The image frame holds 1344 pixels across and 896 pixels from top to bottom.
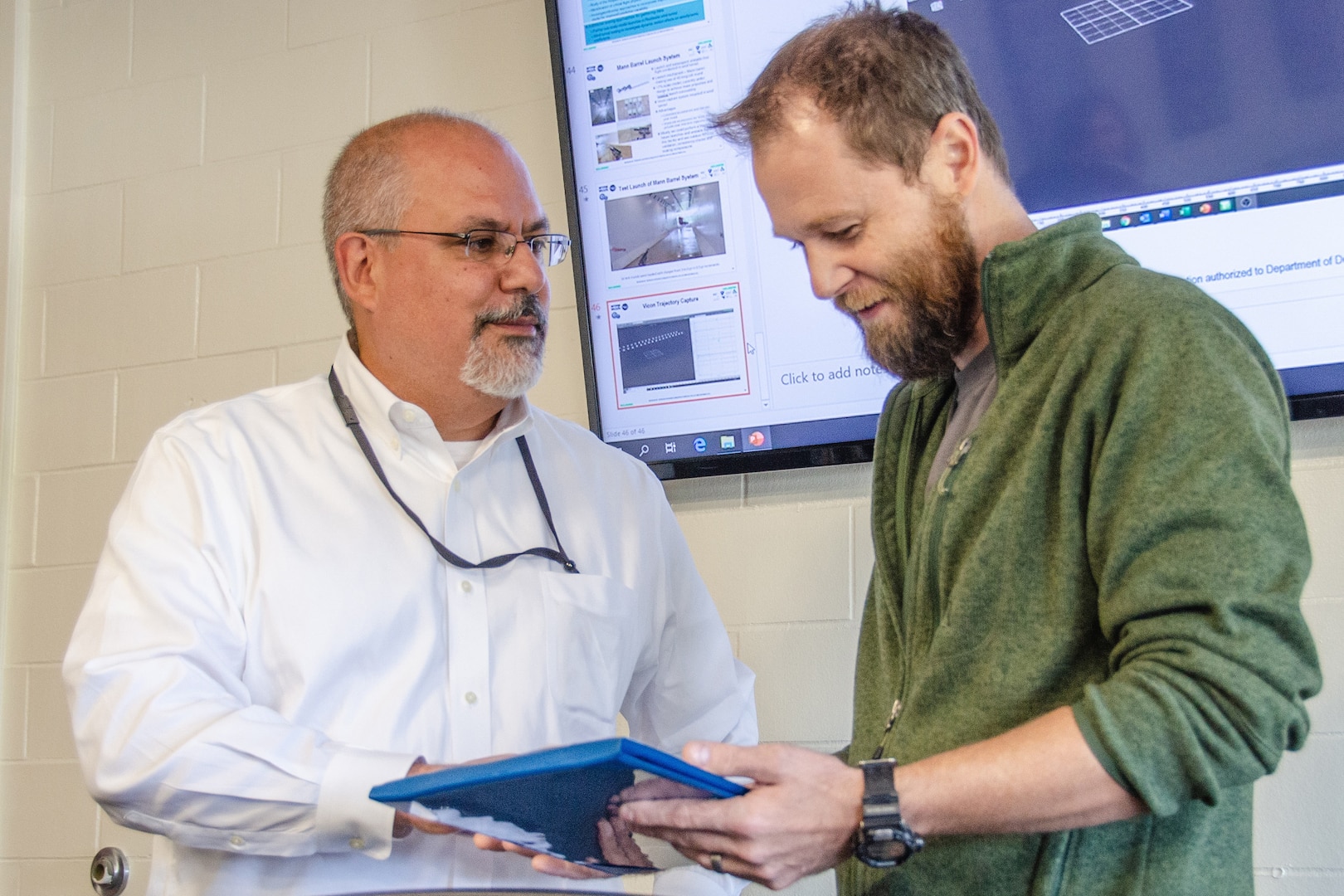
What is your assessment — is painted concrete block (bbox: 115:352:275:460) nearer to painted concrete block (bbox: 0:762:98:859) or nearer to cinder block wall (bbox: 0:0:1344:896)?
cinder block wall (bbox: 0:0:1344:896)

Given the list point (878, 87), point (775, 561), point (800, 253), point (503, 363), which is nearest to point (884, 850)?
→ point (878, 87)

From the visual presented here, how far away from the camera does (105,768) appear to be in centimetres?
138

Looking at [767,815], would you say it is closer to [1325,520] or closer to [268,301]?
[1325,520]

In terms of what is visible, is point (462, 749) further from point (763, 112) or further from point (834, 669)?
point (763, 112)

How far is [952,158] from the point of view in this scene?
4.00 feet

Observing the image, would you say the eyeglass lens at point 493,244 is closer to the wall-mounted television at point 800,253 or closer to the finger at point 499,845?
the wall-mounted television at point 800,253

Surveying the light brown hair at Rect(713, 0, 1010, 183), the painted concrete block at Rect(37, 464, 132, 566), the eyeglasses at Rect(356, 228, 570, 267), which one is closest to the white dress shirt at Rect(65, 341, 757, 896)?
the eyeglasses at Rect(356, 228, 570, 267)

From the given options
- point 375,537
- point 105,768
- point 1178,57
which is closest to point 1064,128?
point 1178,57

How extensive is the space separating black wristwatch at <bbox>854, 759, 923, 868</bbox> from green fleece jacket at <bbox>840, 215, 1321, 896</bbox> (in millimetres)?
115

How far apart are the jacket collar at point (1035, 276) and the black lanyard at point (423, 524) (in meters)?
0.78

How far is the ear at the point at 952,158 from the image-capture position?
121 centimetres

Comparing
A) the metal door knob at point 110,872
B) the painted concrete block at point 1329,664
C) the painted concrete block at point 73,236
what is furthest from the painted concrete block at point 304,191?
the painted concrete block at point 1329,664

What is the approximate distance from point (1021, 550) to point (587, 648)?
81 centimetres

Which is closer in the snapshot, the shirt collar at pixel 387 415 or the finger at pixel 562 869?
the finger at pixel 562 869
